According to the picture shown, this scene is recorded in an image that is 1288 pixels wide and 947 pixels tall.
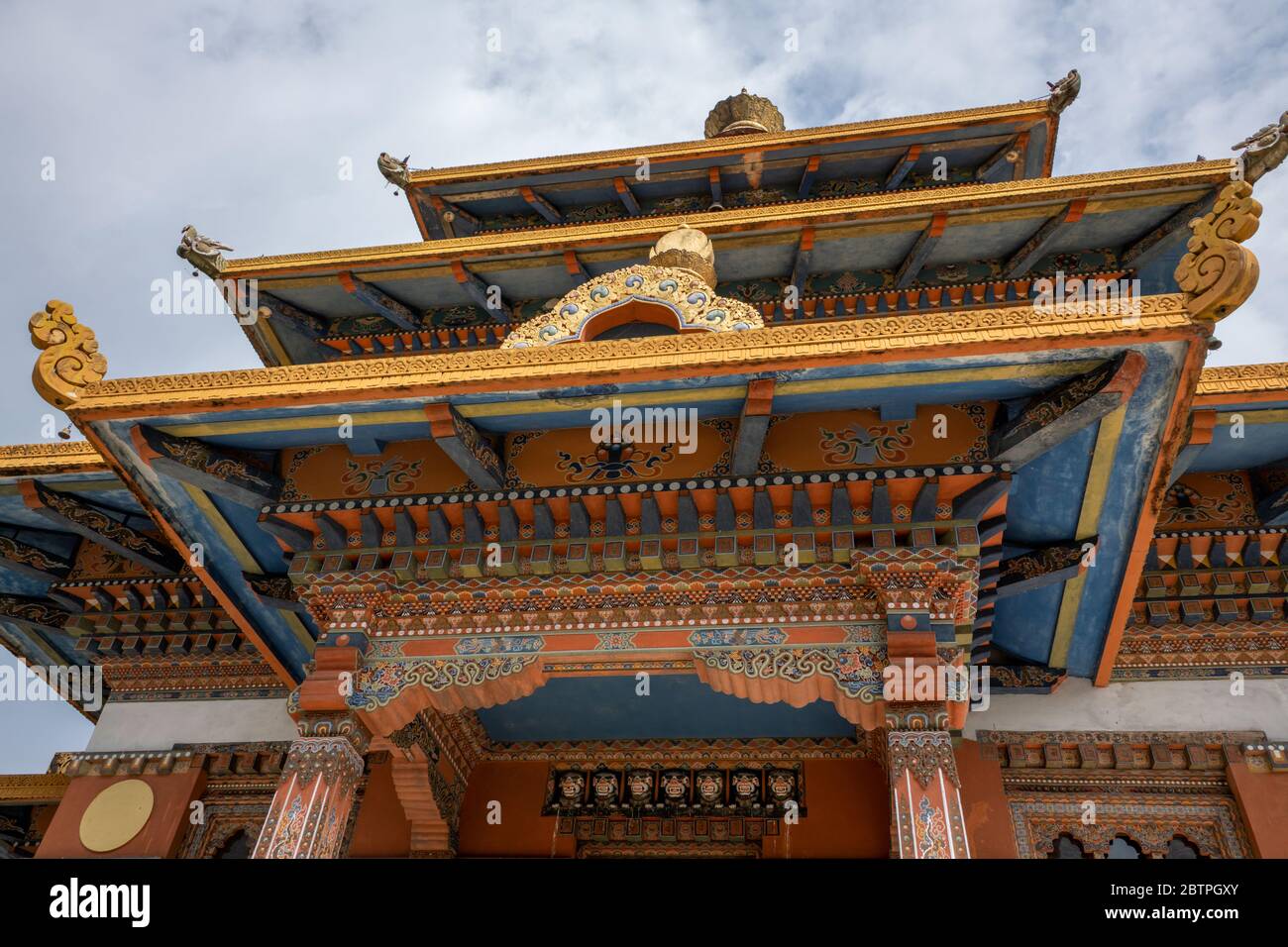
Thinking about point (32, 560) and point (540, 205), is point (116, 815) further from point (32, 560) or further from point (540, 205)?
point (540, 205)

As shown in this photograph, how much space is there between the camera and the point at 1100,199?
344 inches

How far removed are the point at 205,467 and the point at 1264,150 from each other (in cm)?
796

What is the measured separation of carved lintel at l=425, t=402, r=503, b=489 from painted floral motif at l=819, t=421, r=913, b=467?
207cm

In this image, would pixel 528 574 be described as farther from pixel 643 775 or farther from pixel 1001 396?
pixel 1001 396

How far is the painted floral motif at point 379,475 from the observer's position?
6.67m

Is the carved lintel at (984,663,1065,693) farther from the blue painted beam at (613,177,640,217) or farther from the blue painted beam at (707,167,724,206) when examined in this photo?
the blue painted beam at (613,177,640,217)

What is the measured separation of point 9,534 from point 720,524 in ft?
19.2

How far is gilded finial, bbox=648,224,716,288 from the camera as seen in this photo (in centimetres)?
811

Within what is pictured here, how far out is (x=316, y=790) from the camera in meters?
5.73

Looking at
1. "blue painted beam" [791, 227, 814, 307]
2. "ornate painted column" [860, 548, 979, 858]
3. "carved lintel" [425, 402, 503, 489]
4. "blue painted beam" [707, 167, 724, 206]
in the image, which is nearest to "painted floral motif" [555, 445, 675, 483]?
"carved lintel" [425, 402, 503, 489]

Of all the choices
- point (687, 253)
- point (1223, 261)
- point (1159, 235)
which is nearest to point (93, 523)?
point (687, 253)

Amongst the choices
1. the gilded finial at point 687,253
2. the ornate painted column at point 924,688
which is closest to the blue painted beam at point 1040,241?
the gilded finial at point 687,253

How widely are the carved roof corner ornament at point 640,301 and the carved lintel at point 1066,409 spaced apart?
1.71m
